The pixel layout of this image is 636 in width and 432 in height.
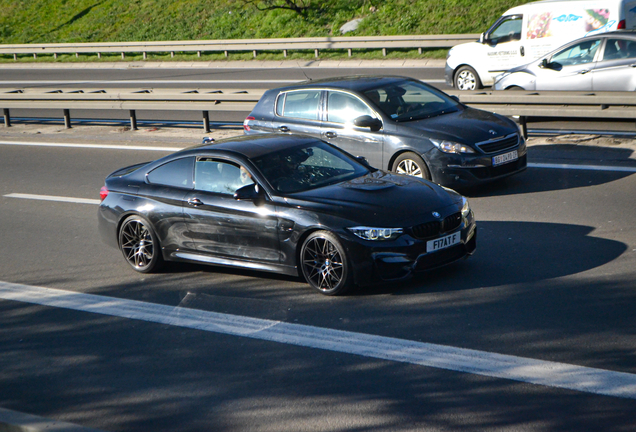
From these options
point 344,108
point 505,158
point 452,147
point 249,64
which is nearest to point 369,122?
point 344,108

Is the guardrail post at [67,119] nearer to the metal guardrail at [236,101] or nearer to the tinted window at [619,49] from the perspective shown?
the metal guardrail at [236,101]

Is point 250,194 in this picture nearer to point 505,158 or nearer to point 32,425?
point 32,425

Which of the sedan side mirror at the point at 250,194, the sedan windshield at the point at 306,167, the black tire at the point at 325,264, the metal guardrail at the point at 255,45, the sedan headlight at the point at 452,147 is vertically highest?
the metal guardrail at the point at 255,45

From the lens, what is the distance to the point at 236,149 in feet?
25.3

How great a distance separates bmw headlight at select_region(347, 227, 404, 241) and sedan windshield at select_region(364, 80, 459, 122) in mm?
4134

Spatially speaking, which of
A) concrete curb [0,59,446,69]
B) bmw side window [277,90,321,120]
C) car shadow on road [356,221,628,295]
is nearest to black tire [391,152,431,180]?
bmw side window [277,90,321,120]

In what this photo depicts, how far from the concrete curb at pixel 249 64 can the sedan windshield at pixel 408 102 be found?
44.7 feet

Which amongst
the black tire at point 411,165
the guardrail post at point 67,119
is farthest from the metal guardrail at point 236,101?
the black tire at point 411,165

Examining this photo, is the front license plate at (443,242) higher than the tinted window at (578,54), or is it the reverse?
the tinted window at (578,54)

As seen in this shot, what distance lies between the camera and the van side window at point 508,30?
1784 cm

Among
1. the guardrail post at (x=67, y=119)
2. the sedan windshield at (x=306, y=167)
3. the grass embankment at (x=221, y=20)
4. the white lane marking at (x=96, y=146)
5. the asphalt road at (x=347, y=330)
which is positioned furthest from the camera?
the grass embankment at (x=221, y=20)

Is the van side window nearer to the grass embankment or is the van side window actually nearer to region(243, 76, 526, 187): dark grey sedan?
the grass embankment

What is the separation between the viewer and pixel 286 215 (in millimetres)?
6996

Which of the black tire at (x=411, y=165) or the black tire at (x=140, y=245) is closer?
the black tire at (x=140, y=245)
